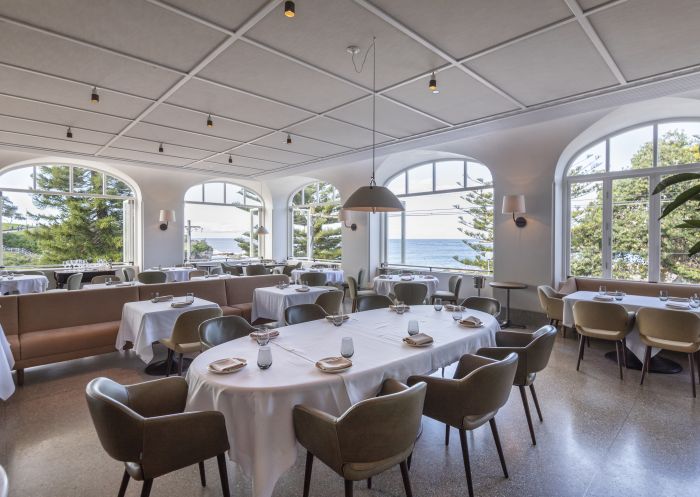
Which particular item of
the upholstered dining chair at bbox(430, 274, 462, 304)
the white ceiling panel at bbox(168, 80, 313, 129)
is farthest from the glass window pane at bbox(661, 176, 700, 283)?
the white ceiling panel at bbox(168, 80, 313, 129)

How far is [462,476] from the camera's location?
227cm


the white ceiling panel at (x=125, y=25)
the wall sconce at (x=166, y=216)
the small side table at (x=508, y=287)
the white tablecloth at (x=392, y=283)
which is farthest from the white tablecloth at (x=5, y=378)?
the wall sconce at (x=166, y=216)

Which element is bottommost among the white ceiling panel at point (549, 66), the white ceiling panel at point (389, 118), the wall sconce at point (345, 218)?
the wall sconce at point (345, 218)

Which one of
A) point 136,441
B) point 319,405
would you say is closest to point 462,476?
point 319,405

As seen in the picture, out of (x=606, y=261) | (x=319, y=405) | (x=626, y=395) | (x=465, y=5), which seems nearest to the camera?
(x=319, y=405)

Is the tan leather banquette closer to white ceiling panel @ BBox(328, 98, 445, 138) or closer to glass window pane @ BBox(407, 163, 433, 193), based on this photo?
white ceiling panel @ BBox(328, 98, 445, 138)

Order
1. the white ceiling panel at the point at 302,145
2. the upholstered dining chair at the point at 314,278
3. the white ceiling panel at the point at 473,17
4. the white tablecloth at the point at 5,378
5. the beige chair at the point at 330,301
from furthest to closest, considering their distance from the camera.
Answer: the upholstered dining chair at the point at 314,278 → the white ceiling panel at the point at 302,145 → the beige chair at the point at 330,301 → the white tablecloth at the point at 5,378 → the white ceiling panel at the point at 473,17

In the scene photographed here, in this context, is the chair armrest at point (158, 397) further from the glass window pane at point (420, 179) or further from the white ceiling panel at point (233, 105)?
the glass window pane at point (420, 179)

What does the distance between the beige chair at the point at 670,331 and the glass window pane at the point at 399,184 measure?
5.99 metres

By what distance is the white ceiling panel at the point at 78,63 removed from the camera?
312 cm

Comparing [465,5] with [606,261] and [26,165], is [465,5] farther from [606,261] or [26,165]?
[26,165]

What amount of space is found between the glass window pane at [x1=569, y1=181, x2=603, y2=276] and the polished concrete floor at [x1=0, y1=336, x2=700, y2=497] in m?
2.86

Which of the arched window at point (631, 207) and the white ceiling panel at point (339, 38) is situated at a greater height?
the white ceiling panel at point (339, 38)

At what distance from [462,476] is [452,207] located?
22.0 ft
